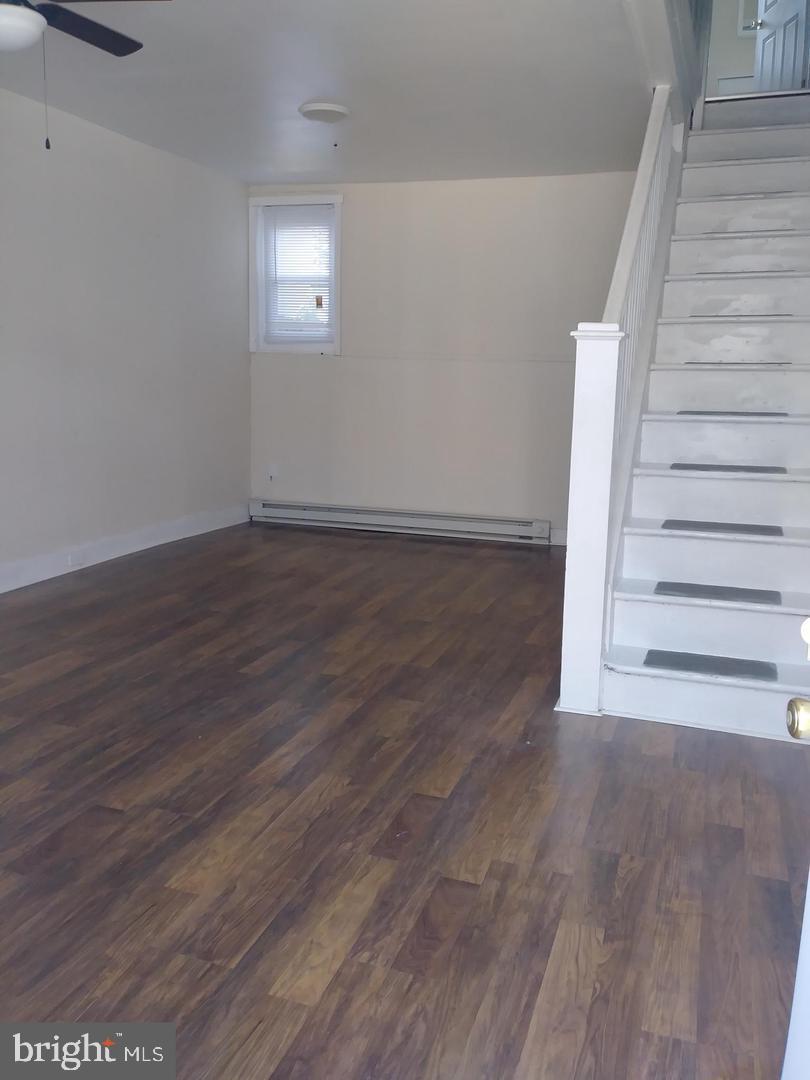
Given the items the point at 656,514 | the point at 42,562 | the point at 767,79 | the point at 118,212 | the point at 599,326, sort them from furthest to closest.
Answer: the point at 767,79 → the point at 118,212 → the point at 42,562 → the point at 656,514 → the point at 599,326

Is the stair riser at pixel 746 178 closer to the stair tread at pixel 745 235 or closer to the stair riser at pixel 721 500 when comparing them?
→ the stair tread at pixel 745 235

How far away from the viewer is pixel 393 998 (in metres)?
1.70

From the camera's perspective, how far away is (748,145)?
196 inches

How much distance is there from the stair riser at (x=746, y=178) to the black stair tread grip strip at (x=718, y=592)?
2542mm

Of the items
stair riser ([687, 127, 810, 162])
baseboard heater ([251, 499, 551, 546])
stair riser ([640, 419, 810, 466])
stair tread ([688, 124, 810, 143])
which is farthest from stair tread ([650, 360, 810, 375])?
baseboard heater ([251, 499, 551, 546])

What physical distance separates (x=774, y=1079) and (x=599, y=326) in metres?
2.14

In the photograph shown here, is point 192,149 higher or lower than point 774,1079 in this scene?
higher

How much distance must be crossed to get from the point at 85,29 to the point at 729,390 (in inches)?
113

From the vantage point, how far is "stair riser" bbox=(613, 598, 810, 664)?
3.08m

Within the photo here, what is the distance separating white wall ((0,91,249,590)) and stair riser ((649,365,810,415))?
3.18 m

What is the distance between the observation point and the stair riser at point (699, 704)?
293cm

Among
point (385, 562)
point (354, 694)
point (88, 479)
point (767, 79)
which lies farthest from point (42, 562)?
point (767, 79)

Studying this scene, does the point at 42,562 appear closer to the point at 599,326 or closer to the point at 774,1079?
the point at 599,326

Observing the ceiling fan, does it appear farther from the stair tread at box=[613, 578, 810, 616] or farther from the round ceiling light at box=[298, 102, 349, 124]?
the stair tread at box=[613, 578, 810, 616]
